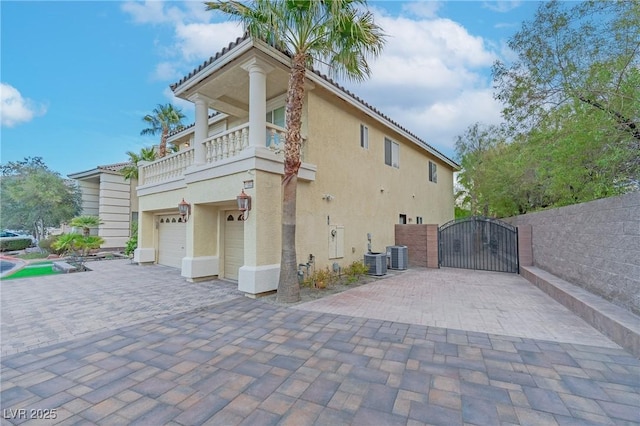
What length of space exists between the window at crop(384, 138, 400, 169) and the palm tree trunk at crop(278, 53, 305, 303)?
8.22 metres

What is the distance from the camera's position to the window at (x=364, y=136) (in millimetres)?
12461

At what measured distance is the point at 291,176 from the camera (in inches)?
280

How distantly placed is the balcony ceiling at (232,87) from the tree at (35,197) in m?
19.5

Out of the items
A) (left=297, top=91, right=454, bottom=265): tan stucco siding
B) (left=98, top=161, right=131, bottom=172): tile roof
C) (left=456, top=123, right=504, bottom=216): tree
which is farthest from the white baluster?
(left=456, top=123, right=504, bottom=216): tree

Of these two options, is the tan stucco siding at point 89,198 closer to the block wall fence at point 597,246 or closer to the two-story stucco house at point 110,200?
the two-story stucco house at point 110,200

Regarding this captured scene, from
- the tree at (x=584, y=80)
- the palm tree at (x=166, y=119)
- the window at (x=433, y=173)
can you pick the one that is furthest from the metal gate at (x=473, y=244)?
the palm tree at (x=166, y=119)

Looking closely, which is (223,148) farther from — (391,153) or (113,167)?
(113,167)

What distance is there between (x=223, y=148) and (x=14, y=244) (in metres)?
25.6

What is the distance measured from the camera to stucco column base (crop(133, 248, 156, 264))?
1347 centimetres

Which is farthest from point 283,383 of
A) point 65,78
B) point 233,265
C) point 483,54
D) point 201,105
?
point 65,78

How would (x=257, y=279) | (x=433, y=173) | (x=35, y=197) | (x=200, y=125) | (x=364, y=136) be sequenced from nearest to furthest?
(x=257, y=279)
(x=200, y=125)
(x=364, y=136)
(x=433, y=173)
(x=35, y=197)

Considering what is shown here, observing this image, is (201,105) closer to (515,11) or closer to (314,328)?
(314,328)

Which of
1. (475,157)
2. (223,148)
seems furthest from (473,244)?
(475,157)

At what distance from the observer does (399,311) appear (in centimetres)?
633
